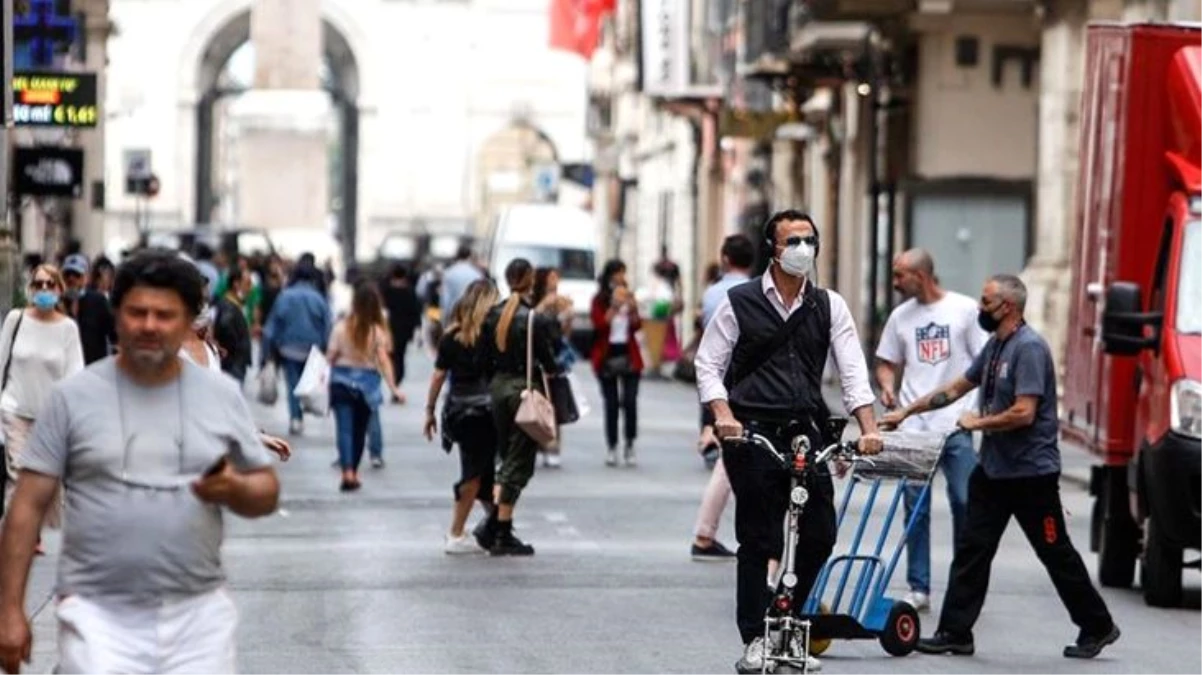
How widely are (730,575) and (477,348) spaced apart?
2355 mm

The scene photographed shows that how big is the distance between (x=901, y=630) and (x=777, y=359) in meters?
1.82

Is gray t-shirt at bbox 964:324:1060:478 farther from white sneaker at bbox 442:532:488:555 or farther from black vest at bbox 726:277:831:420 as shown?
white sneaker at bbox 442:532:488:555

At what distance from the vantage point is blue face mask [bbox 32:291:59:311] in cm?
1956

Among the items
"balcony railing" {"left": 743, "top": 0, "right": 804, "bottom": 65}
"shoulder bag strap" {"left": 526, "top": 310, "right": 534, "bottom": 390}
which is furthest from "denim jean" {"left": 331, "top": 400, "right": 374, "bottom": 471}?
"balcony railing" {"left": 743, "top": 0, "right": 804, "bottom": 65}

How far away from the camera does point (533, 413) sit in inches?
770

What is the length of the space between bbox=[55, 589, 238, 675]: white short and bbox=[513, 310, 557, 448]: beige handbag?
36.6ft

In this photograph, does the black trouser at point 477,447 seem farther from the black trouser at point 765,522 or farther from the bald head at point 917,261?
the black trouser at point 765,522

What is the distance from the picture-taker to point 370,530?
71.3 ft

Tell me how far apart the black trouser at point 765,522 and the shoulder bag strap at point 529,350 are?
21.9 feet

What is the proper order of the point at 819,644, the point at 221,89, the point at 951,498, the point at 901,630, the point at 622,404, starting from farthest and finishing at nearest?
the point at 221,89, the point at 622,404, the point at 951,498, the point at 901,630, the point at 819,644

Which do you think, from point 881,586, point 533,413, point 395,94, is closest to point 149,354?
A: point 881,586

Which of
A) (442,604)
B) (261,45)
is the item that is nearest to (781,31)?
(261,45)

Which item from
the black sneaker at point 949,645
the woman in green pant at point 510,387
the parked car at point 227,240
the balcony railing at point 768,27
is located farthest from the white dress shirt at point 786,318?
the parked car at point 227,240

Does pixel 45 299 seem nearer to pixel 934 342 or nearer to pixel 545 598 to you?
pixel 545 598
